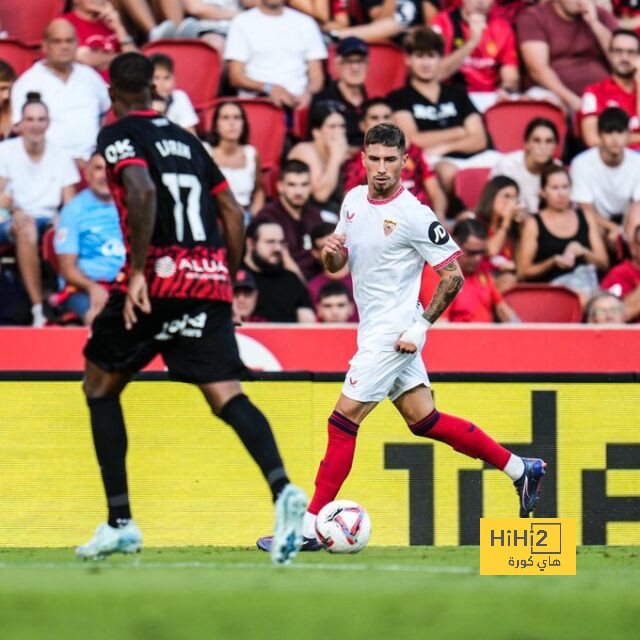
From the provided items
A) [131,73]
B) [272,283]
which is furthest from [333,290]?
[131,73]

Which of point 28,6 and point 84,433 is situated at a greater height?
point 28,6

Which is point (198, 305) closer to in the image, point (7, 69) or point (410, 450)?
point (410, 450)

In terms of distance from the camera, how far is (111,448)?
6066 mm

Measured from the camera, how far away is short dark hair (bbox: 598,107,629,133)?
37.7 ft

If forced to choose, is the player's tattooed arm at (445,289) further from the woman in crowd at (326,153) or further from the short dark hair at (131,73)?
the woman in crowd at (326,153)

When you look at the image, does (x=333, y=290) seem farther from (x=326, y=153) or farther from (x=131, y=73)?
(x=131, y=73)

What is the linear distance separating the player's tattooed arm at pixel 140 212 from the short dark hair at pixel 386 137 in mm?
1249

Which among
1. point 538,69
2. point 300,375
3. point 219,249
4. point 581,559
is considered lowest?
point 581,559

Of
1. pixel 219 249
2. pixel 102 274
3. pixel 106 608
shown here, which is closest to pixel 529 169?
pixel 102 274

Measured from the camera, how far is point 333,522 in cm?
667

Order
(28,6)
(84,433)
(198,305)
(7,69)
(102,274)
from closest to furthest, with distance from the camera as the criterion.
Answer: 1. (198,305)
2. (84,433)
3. (102,274)
4. (7,69)
5. (28,6)

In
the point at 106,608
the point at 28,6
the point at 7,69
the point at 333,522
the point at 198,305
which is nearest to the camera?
the point at 106,608

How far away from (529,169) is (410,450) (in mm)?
4041

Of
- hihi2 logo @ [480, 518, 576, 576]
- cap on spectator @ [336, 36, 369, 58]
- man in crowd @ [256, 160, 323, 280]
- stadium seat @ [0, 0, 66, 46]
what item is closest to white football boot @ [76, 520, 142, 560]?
hihi2 logo @ [480, 518, 576, 576]
